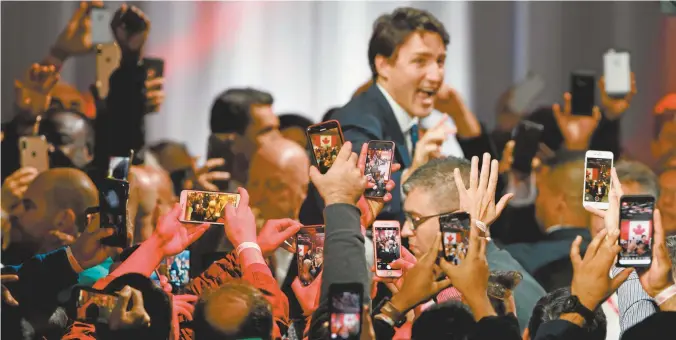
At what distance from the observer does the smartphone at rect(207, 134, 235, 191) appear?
5.39m

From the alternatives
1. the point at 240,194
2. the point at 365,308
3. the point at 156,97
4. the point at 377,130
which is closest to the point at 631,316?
the point at 365,308

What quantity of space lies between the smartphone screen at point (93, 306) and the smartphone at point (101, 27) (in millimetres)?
2665

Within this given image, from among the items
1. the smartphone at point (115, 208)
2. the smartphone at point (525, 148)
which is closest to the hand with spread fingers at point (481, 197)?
the smartphone at point (115, 208)

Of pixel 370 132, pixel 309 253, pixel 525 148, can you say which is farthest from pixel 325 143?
pixel 525 148

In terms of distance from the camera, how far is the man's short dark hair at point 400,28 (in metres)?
4.68

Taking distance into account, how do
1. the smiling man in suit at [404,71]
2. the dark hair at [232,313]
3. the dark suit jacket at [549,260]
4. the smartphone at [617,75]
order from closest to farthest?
1. the dark hair at [232,313]
2. the dark suit jacket at [549,260]
3. the smiling man in suit at [404,71]
4. the smartphone at [617,75]

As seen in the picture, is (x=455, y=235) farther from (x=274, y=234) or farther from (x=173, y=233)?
(x=173, y=233)

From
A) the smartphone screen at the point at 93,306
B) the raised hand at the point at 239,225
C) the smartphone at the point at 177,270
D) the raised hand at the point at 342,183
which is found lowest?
the smartphone at the point at 177,270

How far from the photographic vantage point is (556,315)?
8.89 ft

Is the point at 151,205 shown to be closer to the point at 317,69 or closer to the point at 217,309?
the point at 217,309

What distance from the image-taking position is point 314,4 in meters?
6.88

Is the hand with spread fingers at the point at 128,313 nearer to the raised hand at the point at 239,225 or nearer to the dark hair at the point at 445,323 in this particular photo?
the raised hand at the point at 239,225

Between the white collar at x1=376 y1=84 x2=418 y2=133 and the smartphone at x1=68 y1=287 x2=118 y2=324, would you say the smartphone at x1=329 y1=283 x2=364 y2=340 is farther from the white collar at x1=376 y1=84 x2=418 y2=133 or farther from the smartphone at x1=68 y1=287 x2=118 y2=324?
the white collar at x1=376 y1=84 x2=418 y2=133

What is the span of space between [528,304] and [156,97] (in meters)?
2.53
